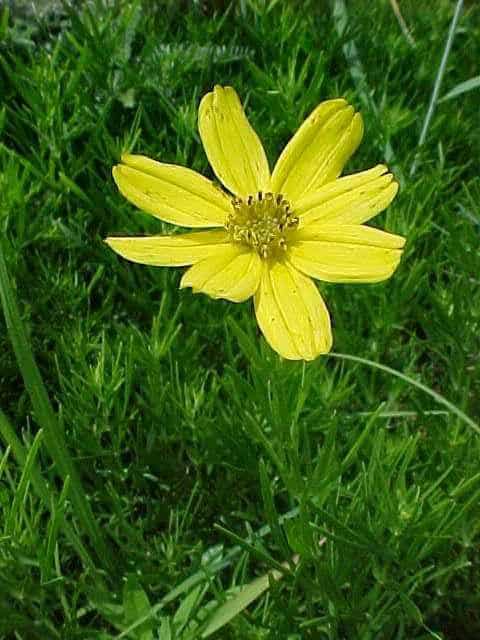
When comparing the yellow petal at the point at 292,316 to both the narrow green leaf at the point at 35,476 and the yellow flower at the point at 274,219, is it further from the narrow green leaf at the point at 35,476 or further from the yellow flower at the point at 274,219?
the narrow green leaf at the point at 35,476

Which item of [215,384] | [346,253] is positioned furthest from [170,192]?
[215,384]

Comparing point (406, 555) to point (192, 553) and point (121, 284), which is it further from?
point (121, 284)

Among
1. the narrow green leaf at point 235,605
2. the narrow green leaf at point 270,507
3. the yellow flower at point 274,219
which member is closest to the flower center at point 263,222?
the yellow flower at point 274,219

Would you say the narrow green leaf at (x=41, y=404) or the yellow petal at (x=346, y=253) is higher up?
the yellow petal at (x=346, y=253)

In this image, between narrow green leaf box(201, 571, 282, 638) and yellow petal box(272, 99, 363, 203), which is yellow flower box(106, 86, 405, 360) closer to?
yellow petal box(272, 99, 363, 203)

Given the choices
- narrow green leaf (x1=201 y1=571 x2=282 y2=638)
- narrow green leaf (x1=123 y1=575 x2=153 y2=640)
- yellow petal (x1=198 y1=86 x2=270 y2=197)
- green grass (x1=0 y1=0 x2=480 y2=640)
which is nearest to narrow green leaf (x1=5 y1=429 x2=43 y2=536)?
green grass (x1=0 y1=0 x2=480 y2=640)

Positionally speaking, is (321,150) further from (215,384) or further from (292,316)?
(215,384)
